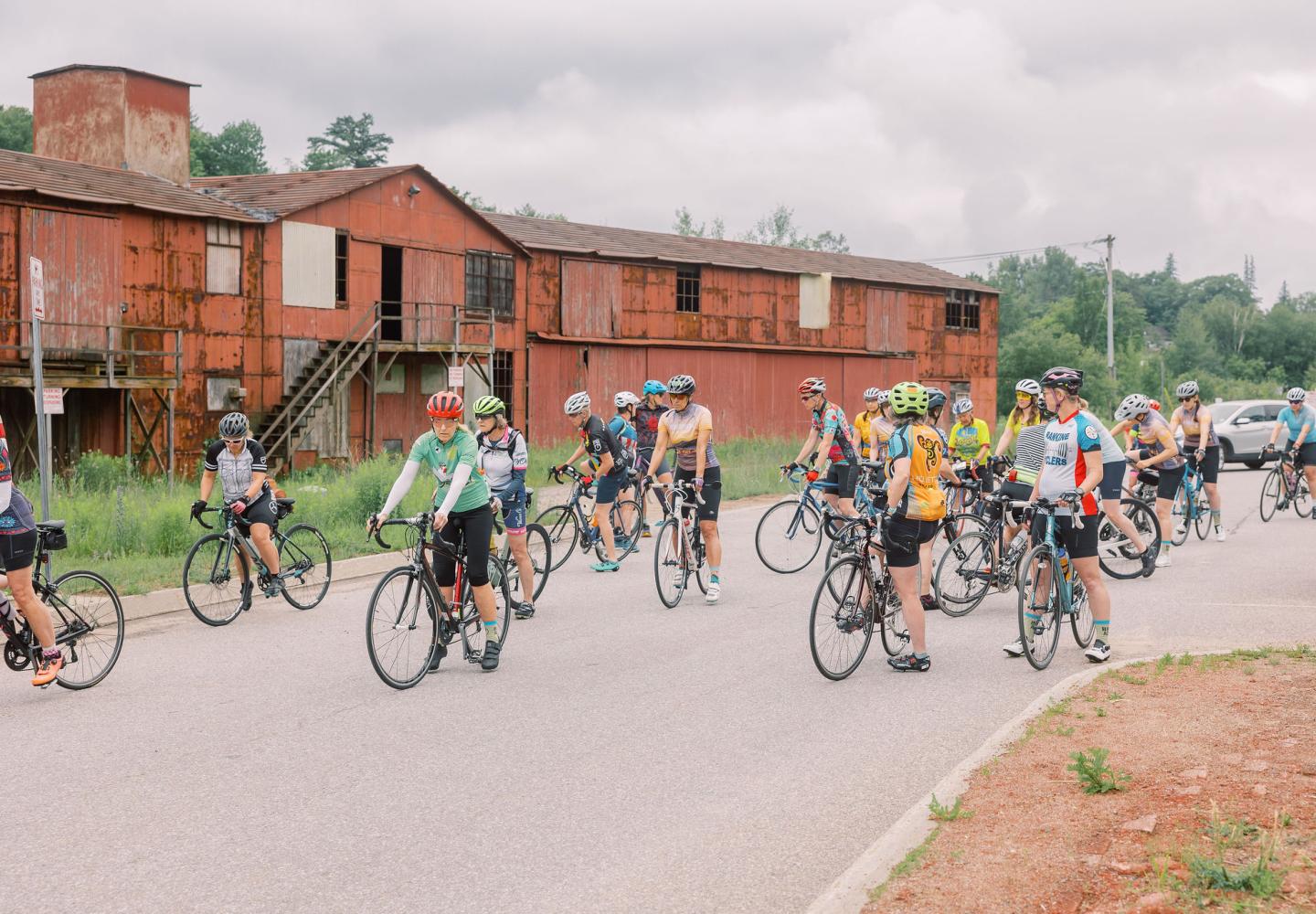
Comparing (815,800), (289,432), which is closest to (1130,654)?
(815,800)

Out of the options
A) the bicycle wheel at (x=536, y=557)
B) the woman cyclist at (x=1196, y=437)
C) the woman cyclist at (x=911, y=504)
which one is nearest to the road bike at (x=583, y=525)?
the bicycle wheel at (x=536, y=557)

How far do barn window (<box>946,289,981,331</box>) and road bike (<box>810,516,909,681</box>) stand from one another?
142 ft

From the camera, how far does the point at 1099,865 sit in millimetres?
4430

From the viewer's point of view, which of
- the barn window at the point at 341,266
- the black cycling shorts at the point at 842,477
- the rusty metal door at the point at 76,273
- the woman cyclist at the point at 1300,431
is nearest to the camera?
the black cycling shorts at the point at 842,477

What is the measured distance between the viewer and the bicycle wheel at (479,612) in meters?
8.45

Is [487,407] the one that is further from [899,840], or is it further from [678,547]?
[899,840]

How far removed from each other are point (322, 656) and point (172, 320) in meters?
19.9

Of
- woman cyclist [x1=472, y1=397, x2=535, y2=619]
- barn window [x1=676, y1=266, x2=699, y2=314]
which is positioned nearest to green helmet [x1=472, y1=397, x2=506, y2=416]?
woman cyclist [x1=472, y1=397, x2=535, y2=619]

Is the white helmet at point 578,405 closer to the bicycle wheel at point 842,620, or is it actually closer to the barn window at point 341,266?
the bicycle wheel at point 842,620

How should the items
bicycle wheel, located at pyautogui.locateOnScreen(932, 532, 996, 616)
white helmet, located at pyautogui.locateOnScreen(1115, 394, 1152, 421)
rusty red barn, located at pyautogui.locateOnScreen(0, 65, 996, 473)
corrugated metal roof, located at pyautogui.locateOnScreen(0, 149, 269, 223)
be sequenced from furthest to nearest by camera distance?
1. rusty red barn, located at pyautogui.locateOnScreen(0, 65, 996, 473)
2. corrugated metal roof, located at pyautogui.locateOnScreen(0, 149, 269, 223)
3. white helmet, located at pyautogui.locateOnScreen(1115, 394, 1152, 421)
4. bicycle wheel, located at pyautogui.locateOnScreen(932, 532, 996, 616)

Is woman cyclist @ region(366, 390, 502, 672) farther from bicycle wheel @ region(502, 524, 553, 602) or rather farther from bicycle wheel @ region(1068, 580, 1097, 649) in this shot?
bicycle wheel @ region(1068, 580, 1097, 649)

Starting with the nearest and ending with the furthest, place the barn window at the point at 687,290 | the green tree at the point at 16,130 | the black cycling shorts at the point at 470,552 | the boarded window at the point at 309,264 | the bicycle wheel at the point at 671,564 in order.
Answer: the black cycling shorts at the point at 470,552
the bicycle wheel at the point at 671,564
the boarded window at the point at 309,264
the barn window at the point at 687,290
the green tree at the point at 16,130

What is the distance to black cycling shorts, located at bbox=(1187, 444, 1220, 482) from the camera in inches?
623

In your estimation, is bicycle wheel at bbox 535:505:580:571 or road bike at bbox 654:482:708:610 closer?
road bike at bbox 654:482:708:610
